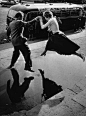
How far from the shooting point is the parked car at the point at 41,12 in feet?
35.2

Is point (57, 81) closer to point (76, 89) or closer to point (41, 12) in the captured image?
point (76, 89)

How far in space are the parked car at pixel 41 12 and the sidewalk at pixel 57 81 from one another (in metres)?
2.21

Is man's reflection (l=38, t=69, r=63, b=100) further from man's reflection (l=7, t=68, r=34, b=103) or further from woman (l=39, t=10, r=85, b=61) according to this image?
woman (l=39, t=10, r=85, b=61)

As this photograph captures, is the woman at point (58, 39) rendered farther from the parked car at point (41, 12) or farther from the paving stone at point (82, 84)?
the parked car at point (41, 12)

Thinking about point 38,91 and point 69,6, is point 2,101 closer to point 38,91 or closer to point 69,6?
point 38,91

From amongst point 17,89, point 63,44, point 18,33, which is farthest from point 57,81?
point 18,33

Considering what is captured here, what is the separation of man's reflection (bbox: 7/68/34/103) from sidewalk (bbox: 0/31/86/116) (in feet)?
0.43

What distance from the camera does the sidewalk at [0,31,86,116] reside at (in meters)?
3.83

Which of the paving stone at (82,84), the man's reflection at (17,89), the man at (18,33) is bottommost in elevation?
the paving stone at (82,84)

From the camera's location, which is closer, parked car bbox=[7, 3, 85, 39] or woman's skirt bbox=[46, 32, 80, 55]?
woman's skirt bbox=[46, 32, 80, 55]

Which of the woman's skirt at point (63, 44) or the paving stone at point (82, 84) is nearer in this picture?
the paving stone at point (82, 84)

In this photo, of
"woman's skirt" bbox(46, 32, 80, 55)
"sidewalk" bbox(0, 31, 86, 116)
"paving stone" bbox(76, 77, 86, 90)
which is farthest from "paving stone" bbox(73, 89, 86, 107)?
"woman's skirt" bbox(46, 32, 80, 55)

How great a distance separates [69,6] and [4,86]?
1033 cm

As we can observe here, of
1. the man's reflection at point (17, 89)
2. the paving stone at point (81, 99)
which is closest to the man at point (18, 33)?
the man's reflection at point (17, 89)
